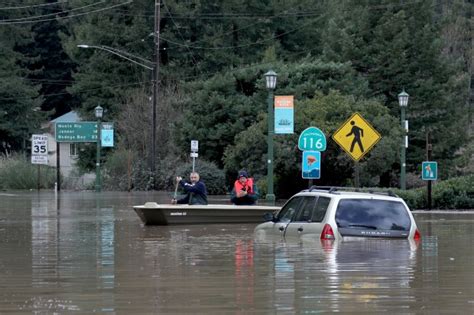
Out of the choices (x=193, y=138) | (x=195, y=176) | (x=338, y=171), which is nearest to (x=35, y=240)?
(x=195, y=176)

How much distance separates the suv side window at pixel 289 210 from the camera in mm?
17656

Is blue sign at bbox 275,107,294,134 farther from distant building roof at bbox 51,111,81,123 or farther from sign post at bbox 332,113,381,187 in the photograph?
distant building roof at bbox 51,111,81,123

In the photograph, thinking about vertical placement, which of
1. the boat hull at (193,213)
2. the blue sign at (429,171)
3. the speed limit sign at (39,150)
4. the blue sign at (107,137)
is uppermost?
the blue sign at (107,137)

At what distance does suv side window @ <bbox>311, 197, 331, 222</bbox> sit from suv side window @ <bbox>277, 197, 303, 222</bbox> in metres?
0.70

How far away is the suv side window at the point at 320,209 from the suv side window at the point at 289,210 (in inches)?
27.7

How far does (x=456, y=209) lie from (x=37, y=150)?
32413 mm

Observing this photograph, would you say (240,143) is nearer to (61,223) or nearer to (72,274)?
(61,223)

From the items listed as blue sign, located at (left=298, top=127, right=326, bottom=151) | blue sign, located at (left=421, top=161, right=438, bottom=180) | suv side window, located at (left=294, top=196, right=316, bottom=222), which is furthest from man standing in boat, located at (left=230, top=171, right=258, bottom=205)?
suv side window, located at (left=294, top=196, right=316, bottom=222)

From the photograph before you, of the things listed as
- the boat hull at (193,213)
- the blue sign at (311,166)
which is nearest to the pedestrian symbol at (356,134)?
the blue sign at (311,166)

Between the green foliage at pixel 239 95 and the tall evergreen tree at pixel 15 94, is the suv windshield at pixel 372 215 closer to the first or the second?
the green foliage at pixel 239 95

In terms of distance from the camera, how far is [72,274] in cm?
1523

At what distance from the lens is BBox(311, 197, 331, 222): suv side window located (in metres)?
16.6

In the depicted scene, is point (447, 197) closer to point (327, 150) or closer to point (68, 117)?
point (327, 150)

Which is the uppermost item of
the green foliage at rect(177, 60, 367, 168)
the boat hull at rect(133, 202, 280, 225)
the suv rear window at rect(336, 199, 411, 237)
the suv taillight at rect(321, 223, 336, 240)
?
the green foliage at rect(177, 60, 367, 168)
